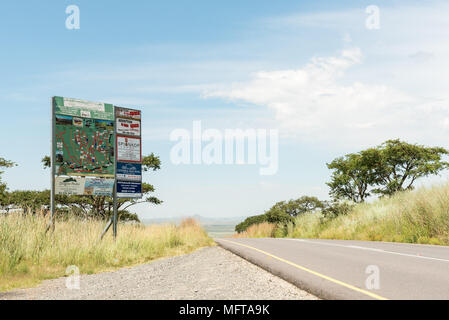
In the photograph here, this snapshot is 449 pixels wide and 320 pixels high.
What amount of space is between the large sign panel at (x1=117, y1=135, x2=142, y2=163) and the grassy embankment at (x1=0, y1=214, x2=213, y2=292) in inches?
117

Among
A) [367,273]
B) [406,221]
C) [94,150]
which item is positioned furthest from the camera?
[406,221]

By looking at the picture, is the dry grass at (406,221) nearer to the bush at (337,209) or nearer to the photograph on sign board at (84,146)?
the bush at (337,209)

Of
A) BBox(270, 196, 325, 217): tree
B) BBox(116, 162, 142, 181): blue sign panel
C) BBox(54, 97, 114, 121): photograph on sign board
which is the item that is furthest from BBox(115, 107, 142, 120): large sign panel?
BBox(270, 196, 325, 217): tree

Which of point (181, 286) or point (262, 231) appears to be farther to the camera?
point (262, 231)

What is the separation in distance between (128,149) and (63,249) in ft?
19.3

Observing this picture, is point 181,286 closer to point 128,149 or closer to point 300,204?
point 128,149

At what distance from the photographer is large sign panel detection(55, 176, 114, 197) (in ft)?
55.5

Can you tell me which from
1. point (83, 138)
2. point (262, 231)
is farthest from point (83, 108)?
point (262, 231)

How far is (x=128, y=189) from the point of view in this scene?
18.8 meters

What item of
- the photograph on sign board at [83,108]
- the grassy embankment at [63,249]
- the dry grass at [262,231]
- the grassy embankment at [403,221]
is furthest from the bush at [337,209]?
the photograph on sign board at [83,108]

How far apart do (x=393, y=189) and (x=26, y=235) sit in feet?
123

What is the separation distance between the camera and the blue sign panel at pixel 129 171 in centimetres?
1859
